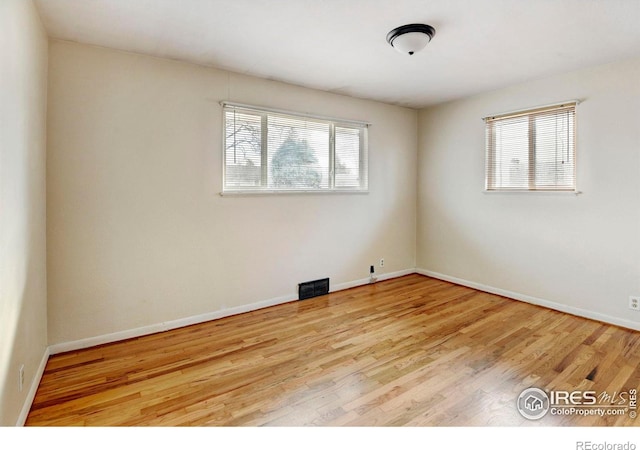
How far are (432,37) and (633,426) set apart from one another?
9.67 feet

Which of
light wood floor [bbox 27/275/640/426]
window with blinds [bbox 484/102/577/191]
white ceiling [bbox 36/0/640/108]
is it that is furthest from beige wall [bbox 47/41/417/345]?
window with blinds [bbox 484/102/577/191]

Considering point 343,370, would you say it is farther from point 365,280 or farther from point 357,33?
point 357,33

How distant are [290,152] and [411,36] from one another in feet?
6.16

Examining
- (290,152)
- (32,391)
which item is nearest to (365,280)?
(290,152)

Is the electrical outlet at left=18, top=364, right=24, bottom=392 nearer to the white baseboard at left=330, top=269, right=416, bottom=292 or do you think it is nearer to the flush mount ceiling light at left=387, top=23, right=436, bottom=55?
the white baseboard at left=330, top=269, right=416, bottom=292

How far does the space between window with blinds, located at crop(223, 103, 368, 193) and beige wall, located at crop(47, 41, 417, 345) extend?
127mm

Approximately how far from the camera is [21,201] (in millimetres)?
1981

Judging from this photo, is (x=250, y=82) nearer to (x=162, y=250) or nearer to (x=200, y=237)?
(x=200, y=237)

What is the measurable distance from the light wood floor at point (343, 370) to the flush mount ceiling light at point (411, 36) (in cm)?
255

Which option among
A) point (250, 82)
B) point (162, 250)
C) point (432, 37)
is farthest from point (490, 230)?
point (162, 250)

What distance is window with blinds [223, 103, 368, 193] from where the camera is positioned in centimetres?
352

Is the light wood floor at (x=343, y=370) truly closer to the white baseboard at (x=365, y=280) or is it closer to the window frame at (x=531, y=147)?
the white baseboard at (x=365, y=280)

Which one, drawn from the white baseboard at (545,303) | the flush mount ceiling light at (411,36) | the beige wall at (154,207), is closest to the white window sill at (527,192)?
the white baseboard at (545,303)

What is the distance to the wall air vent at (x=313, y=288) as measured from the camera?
4.04 meters
